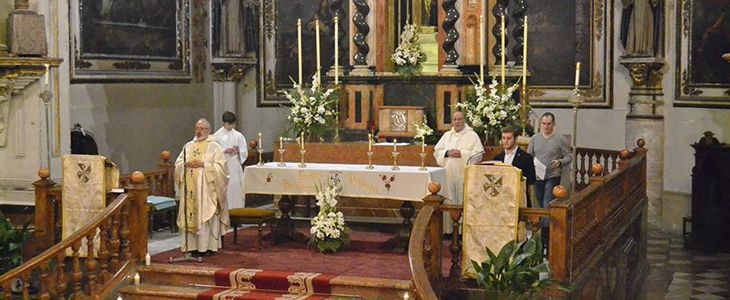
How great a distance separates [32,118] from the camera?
40.6ft

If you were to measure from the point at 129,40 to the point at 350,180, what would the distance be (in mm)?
6421

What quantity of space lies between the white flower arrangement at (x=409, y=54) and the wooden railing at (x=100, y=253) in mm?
4917

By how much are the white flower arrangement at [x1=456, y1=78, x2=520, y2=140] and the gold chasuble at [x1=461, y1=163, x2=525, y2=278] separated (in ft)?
11.3

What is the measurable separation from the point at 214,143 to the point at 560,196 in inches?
155

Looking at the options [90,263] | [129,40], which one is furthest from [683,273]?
[129,40]

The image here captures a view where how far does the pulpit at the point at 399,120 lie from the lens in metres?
14.5

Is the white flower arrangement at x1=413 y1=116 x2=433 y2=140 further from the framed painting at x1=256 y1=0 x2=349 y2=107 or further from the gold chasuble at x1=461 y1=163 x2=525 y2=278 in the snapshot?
the framed painting at x1=256 y1=0 x2=349 y2=107

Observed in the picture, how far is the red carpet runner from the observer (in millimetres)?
10234

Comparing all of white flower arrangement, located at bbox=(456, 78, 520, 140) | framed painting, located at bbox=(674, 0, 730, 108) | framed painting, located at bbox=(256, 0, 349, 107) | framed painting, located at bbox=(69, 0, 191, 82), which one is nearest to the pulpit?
white flower arrangement, located at bbox=(456, 78, 520, 140)

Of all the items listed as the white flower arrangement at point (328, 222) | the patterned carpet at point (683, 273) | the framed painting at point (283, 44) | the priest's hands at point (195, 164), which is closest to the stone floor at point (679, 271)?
the patterned carpet at point (683, 273)

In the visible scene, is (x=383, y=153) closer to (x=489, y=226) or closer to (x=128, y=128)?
(x=489, y=226)

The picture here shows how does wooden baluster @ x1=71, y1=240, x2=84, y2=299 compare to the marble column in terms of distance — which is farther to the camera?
the marble column

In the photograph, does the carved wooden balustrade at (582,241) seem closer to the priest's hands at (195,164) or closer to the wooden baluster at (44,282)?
the priest's hands at (195,164)

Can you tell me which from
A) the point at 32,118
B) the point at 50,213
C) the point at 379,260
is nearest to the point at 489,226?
the point at 379,260
